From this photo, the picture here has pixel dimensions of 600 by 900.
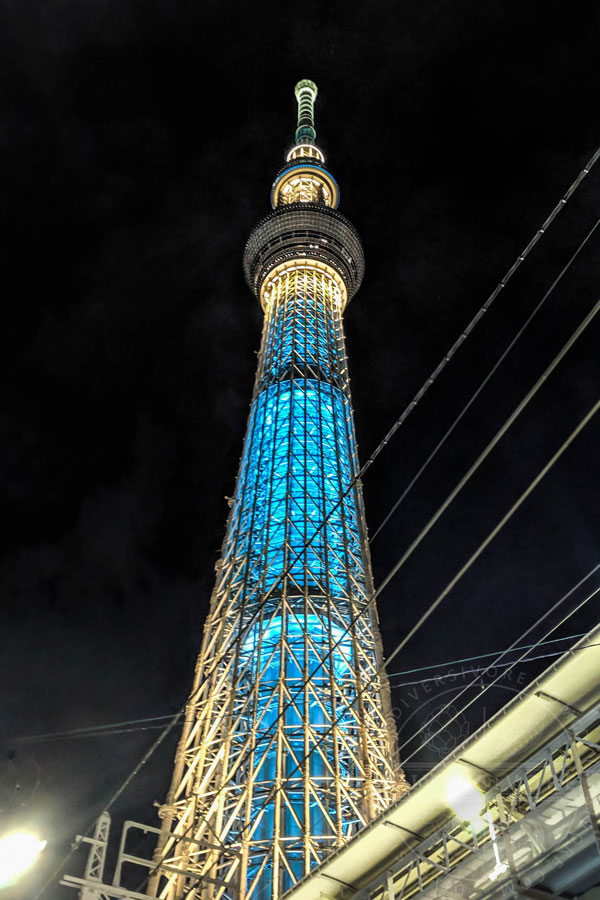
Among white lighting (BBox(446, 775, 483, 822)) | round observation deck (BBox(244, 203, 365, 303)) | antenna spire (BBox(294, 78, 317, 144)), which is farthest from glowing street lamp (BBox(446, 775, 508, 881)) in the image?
antenna spire (BBox(294, 78, 317, 144))

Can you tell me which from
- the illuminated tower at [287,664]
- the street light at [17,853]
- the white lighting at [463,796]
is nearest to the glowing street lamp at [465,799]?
the white lighting at [463,796]

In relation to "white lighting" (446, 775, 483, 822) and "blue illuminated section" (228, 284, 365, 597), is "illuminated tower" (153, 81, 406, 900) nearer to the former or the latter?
"blue illuminated section" (228, 284, 365, 597)

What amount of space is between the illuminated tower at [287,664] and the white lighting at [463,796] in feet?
16.5

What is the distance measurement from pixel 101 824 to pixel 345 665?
16.9 metres

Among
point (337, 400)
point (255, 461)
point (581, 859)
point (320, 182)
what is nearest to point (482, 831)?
point (581, 859)

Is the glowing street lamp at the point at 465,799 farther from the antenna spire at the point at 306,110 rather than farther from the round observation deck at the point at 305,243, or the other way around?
the antenna spire at the point at 306,110

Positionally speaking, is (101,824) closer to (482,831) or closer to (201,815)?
(482,831)

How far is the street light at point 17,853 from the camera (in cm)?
1046

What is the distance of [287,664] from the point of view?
32312 millimetres

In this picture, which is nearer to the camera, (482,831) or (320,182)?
(482,831)

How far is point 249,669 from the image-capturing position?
3300cm

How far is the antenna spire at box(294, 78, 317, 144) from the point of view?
2657 inches

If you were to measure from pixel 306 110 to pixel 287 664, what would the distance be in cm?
5287

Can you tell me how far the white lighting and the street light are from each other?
696 cm
